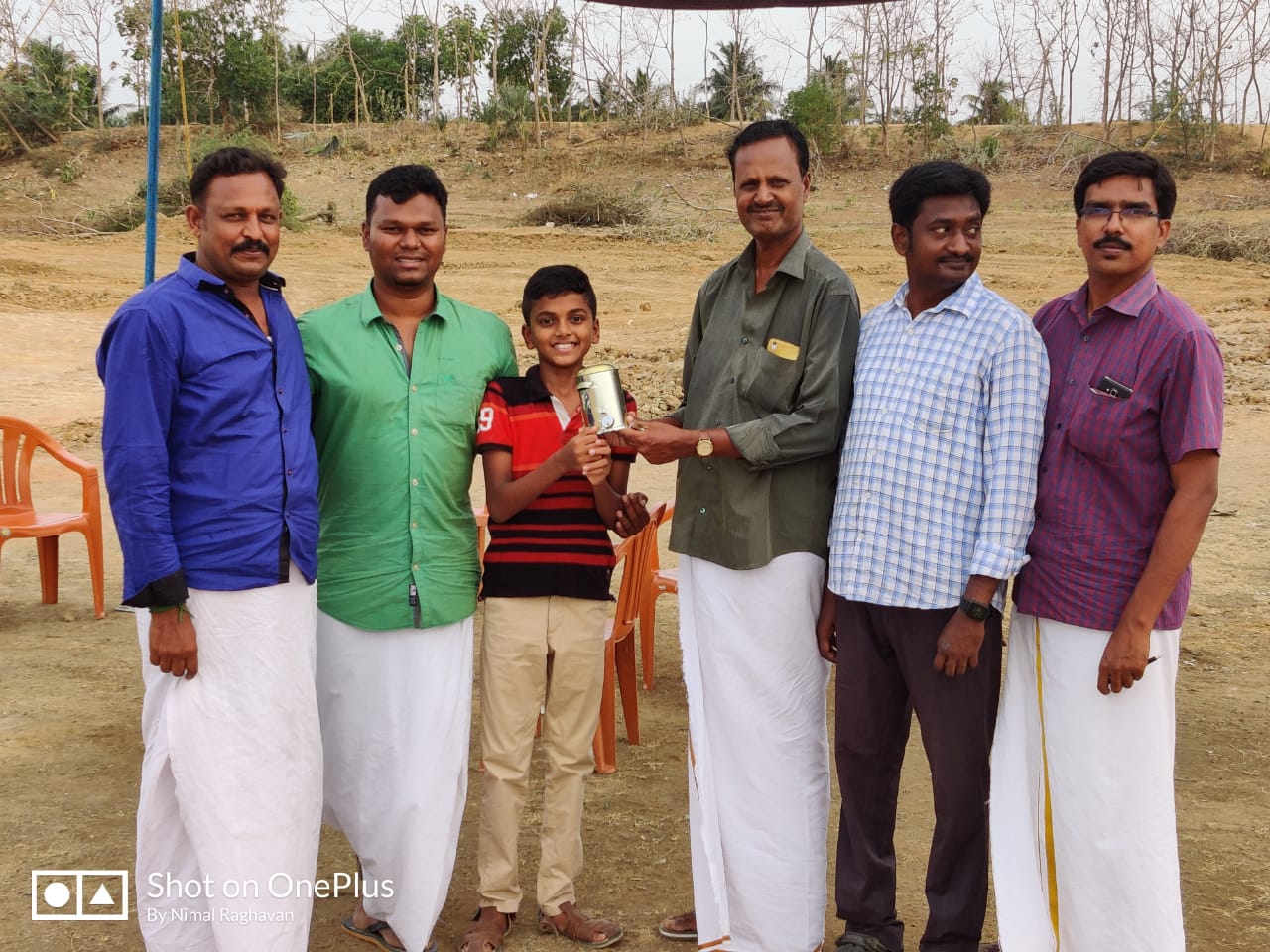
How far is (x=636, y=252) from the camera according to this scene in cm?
1762

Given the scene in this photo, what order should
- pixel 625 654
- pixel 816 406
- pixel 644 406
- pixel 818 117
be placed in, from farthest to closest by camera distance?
pixel 818 117 → pixel 644 406 → pixel 625 654 → pixel 816 406

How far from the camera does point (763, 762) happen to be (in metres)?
2.94

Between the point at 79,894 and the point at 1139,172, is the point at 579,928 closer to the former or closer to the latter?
the point at 79,894

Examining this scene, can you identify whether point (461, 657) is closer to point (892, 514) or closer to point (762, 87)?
Result: point (892, 514)

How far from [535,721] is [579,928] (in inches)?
21.3

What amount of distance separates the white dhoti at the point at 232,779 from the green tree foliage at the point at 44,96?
26710 mm

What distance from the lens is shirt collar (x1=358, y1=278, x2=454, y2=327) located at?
2.94 meters

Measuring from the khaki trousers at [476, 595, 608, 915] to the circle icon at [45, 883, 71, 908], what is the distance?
121 centimetres

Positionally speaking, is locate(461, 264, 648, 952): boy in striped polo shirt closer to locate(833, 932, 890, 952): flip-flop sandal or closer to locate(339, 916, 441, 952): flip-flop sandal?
locate(339, 916, 441, 952): flip-flop sandal

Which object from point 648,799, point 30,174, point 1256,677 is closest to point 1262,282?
point 1256,677

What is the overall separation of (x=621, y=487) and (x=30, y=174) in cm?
2602

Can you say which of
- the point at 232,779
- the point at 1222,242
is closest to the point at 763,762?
the point at 232,779

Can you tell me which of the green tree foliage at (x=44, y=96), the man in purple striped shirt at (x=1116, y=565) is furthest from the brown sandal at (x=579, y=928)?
the green tree foliage at (x=44, y=96)

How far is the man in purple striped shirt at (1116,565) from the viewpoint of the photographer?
2.49 meters
